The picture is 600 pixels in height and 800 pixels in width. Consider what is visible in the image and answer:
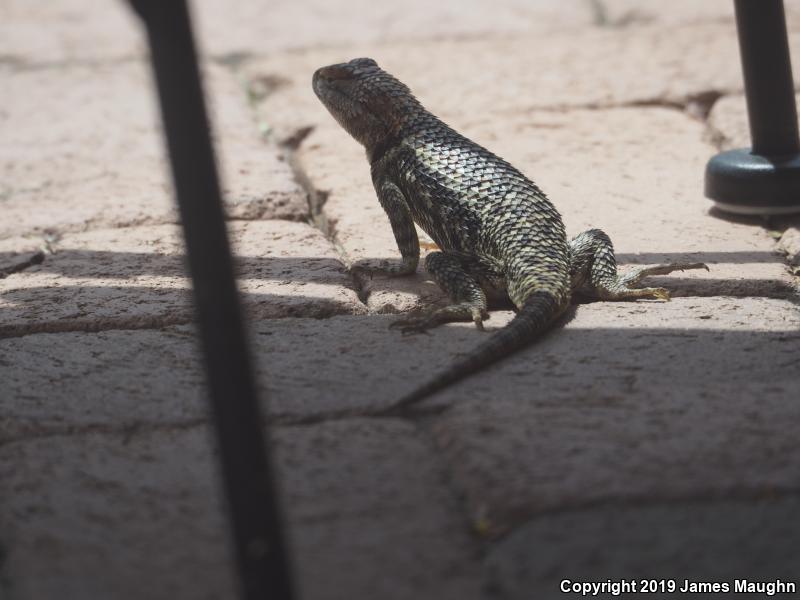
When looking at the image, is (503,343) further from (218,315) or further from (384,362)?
(218,315)

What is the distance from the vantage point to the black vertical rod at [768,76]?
380 centimetres

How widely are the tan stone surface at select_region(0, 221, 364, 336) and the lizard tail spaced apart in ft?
2.09

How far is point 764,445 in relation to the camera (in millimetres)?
2357

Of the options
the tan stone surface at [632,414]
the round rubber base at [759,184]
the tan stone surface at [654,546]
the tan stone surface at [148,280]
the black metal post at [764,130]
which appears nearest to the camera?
the tan stone surface at [654,546]

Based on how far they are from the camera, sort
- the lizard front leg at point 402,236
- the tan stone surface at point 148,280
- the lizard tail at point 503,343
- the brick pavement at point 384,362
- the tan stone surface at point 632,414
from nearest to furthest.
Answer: the brick pavement at point 384,362, the tan stone surface at point 632,414, the lizard tail at point 503,343, the tan stone surface at point 148,280, the lizard front leg at point 402,236

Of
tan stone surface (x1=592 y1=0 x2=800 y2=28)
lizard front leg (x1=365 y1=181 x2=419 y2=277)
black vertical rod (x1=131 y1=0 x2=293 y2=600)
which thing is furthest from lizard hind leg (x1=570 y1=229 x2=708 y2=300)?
tan stone surface (x1=592 y1=0 x2=800 y2=28)

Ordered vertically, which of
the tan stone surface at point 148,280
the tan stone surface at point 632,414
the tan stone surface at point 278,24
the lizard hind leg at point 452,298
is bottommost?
the tan stone surface at point 632,414

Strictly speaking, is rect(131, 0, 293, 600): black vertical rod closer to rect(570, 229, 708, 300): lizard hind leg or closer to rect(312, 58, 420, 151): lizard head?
rect(570, 229, 708, 300): lizard hind leg

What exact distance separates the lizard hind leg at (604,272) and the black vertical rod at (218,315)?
73.9 inches

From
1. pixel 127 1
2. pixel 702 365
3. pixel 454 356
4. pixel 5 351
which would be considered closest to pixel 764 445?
pixel 702 365

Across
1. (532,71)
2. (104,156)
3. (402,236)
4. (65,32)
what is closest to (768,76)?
(402,236)

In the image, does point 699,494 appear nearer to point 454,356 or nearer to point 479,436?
point 479,436

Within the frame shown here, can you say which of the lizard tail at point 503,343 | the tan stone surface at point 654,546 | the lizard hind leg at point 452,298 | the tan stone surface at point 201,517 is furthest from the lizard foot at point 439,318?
the tan stone surface at point 654,546

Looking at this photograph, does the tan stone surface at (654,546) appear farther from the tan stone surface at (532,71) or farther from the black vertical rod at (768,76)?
the tan stone surface at (532,71)
